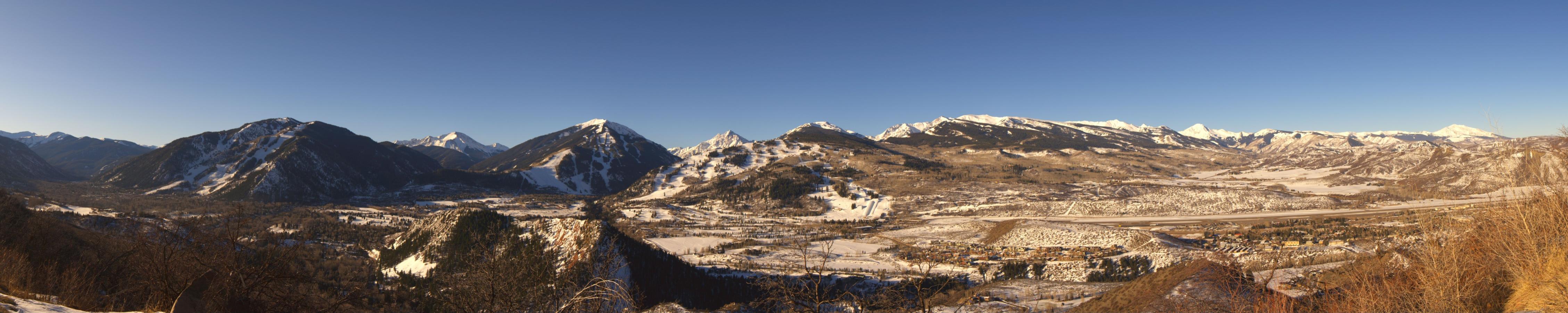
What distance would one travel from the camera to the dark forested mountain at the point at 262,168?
138250mm

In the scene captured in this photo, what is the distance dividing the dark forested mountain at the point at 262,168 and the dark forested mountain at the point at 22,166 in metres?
11.0

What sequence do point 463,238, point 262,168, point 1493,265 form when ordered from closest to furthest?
point 1493,265, point 463,238, point 262,168

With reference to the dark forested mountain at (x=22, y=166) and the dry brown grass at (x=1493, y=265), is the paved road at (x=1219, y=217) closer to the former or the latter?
the dry brown grass at (x=1493, y=265)

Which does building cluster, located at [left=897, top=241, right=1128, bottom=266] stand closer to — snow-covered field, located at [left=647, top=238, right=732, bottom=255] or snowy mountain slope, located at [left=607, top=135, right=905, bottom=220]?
snow-covered field, located at [left=647, top=238, right=732, bottom=255]

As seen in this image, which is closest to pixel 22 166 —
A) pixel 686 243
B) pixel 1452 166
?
pixel 686 243

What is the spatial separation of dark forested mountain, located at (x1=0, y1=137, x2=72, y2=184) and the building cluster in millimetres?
200173

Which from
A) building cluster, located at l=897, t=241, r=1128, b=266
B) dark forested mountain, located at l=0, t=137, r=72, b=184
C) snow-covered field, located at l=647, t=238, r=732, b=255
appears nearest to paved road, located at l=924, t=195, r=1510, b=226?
building cluster, located at l=897, t=241, r=1128, b=266

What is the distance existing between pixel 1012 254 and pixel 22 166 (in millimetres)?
259000

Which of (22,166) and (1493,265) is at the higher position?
(22,166)

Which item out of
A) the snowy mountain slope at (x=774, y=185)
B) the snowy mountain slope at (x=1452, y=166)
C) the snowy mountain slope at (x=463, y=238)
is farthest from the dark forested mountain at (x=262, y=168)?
the snowy mountain slope at (x=1452, y=166)

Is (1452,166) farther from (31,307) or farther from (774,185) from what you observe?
(31,307)

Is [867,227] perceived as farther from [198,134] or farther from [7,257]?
[198,134]

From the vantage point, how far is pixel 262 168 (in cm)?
14425

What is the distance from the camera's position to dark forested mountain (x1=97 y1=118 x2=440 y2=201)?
138250mm
